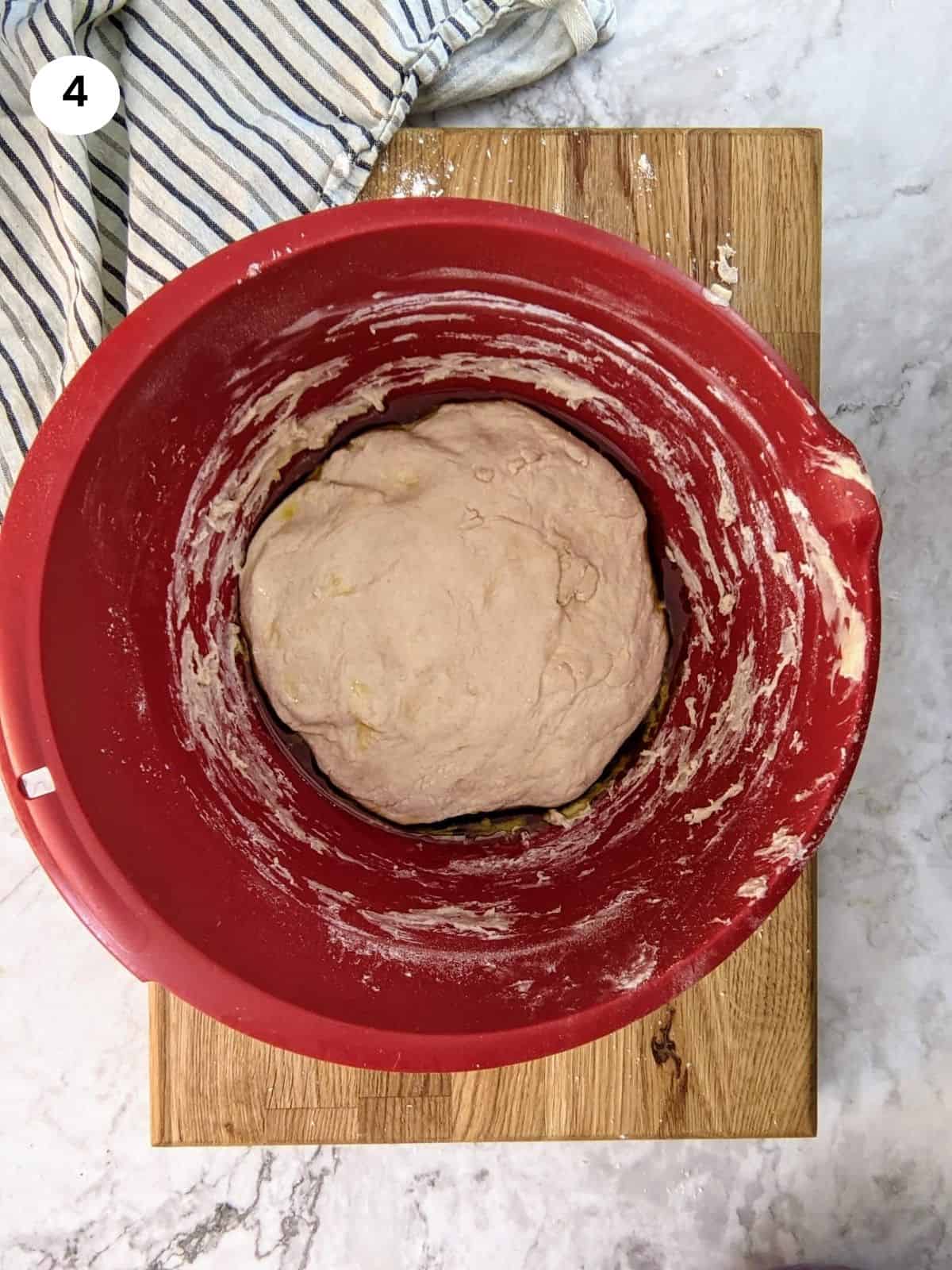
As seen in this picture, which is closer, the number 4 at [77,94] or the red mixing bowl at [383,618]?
the red mixing bowl at [383,618]

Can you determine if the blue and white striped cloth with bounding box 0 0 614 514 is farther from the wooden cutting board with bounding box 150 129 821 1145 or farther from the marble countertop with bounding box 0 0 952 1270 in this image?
the marble countertop with bounding box 0 0 952 1270

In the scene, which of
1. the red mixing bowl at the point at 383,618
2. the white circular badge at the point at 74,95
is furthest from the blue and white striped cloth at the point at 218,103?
the red mixing bowl at the point at 383,618

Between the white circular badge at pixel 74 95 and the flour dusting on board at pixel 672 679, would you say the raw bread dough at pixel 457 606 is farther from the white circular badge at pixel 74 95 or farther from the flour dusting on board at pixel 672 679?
the white circular badge at pixel 74 95

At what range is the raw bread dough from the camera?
90cm

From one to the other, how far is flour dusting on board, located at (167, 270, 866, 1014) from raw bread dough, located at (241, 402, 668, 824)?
0.12ft

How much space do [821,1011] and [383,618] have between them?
70 cm

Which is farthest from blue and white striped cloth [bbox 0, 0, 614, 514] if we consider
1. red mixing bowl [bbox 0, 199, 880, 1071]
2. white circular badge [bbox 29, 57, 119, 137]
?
red mixing bowl [bbox 0, 199, 880, 1071]

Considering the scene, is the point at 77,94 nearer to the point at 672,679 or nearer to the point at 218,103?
the point at 218,103

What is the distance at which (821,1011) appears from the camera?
45.5 inches

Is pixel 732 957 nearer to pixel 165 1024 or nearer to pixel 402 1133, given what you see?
pixel 402 1133

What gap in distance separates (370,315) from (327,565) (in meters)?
0.22

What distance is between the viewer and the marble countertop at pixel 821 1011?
1116mm

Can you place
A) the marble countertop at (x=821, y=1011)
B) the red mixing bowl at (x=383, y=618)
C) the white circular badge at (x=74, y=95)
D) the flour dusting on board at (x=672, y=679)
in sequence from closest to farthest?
the red mixing bowl at (x=383, y=618)
the flour dusting on board at (x=672, y=679)
the white circular badge at (x=74, y=95)
the marble countertop at (x=821, y=1011)

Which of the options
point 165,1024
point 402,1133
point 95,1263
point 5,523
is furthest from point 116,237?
point 95,1263
